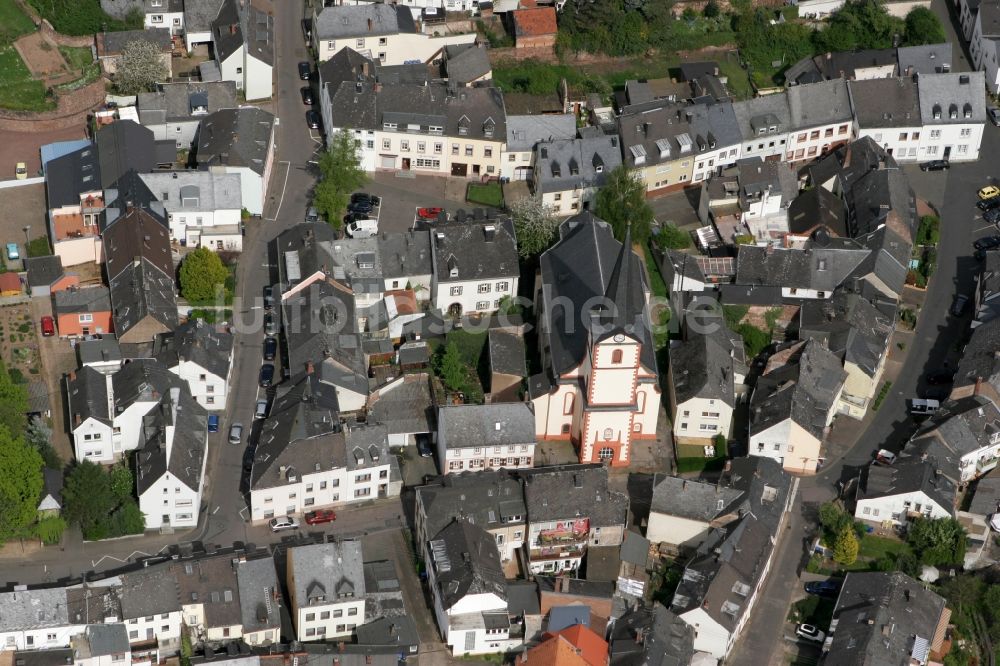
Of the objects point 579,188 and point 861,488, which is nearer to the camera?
point 861,488

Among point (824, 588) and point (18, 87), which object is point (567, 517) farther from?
point (18, 87)

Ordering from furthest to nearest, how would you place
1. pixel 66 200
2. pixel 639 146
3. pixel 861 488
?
pixel 639 146 < pixel 66 200 < pixel 861 488

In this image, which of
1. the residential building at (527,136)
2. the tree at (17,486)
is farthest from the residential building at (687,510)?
the tree at (17,486)

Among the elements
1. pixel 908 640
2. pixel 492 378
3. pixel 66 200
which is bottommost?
pixel 908 640

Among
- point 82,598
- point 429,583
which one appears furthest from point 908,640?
point 82,598

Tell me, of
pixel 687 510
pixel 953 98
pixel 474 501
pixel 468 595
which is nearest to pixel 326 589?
pixel 468 595

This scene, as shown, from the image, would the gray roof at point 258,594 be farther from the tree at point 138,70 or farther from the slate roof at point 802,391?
the tree at point 138,70

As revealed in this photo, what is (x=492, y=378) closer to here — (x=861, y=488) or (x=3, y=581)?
(x=861, y=488)
